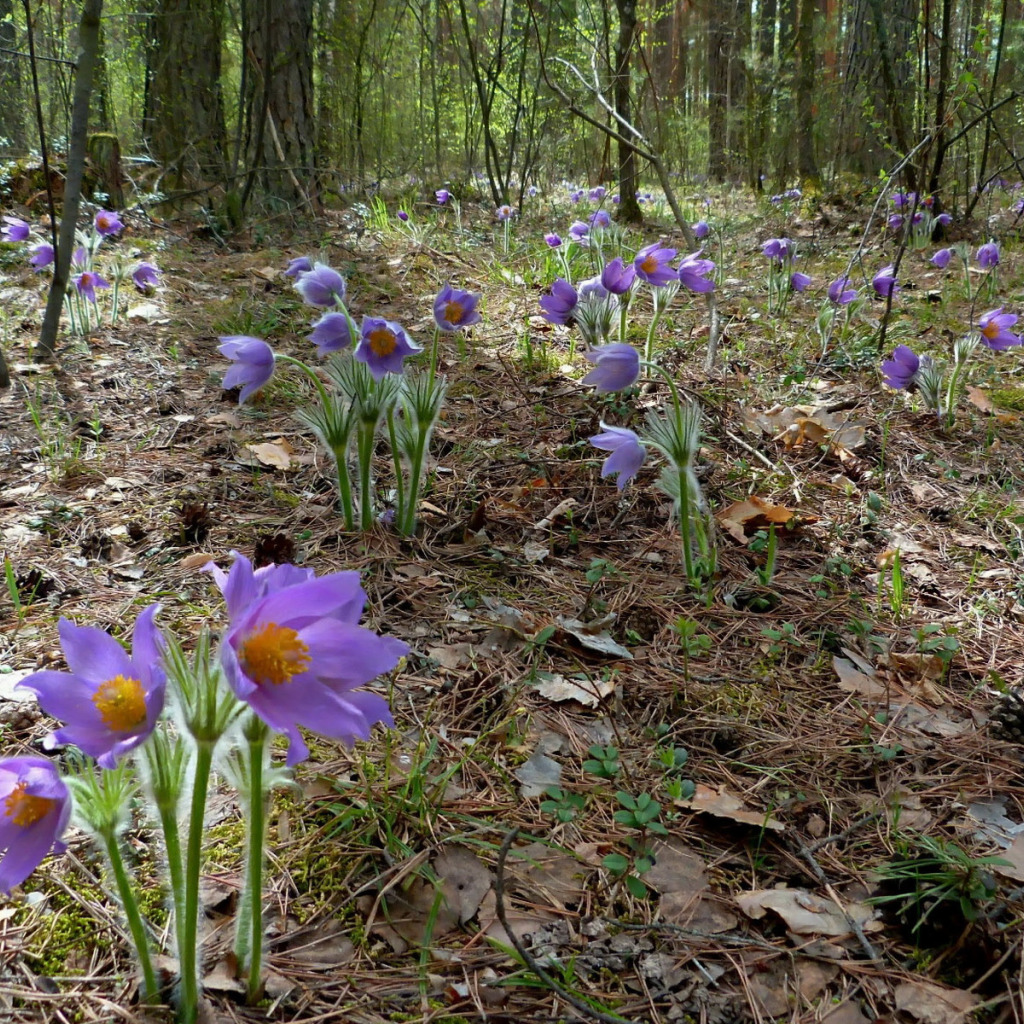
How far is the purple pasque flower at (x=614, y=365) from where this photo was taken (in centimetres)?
217

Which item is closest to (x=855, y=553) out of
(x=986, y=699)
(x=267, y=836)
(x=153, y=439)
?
(x=986, y=699)

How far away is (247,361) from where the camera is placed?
1.95 m

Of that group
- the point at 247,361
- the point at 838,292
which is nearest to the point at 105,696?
the point at 247,361

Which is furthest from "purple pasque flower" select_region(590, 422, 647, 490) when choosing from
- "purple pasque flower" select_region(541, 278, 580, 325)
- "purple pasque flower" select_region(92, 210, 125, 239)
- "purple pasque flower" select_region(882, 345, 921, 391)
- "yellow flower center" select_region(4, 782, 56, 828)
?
"purple pasque flower" select_region(92, 210, 125, 239)

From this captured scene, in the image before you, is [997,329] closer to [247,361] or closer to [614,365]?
[614,365]

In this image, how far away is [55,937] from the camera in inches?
41.6

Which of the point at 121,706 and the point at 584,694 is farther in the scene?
the point at 584,694

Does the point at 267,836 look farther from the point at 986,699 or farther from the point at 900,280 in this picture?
the point at 900,280

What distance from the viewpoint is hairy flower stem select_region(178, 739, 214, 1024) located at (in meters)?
0.83

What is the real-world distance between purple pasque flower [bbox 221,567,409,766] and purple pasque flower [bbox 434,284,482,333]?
1.52 m

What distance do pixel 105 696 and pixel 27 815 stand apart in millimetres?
169

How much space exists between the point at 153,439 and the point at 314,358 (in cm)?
107

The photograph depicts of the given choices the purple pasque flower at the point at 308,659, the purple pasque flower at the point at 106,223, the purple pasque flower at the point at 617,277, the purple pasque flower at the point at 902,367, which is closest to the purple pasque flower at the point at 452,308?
the purple pasque flower at the point at 617,277

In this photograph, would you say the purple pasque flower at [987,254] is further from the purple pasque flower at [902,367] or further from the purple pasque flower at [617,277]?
the purple pasque flower at [617,277]
